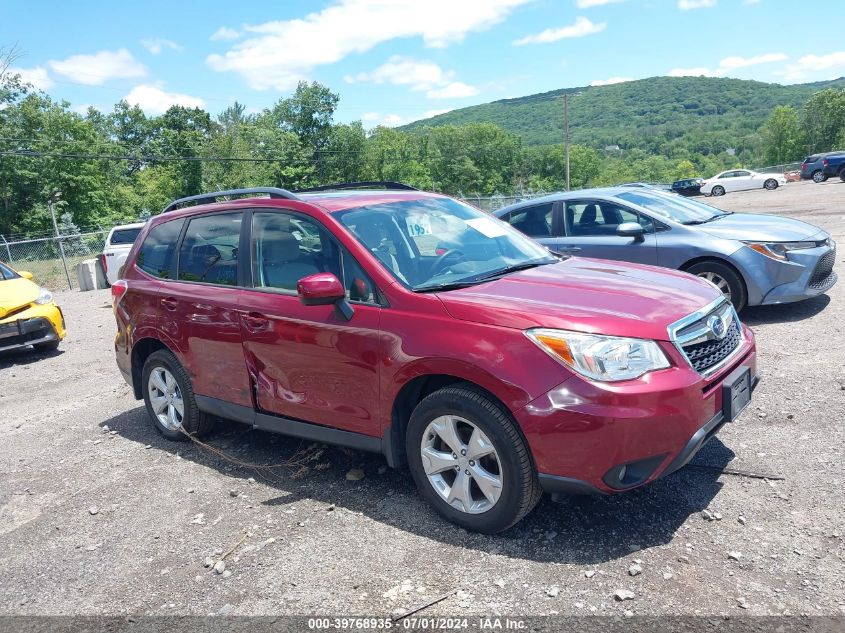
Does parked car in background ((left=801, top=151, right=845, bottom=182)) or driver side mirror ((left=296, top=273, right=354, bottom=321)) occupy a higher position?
driver side mirror ((left=296, top=273, right=354, bottom=321))

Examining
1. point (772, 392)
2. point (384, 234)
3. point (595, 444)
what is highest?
point (384, 234)

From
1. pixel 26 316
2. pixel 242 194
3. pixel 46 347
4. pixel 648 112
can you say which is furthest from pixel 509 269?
pixel 648 112

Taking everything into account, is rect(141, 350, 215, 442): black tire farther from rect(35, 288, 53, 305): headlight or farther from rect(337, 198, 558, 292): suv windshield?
rect(35, 288, 53, 305): headlight

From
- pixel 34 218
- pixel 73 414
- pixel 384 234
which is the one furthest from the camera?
pixel 34 218

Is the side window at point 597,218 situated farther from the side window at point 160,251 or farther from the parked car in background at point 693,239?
the side window at point 160,251

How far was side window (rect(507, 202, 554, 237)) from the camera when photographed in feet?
28.0

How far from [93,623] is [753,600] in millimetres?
2951

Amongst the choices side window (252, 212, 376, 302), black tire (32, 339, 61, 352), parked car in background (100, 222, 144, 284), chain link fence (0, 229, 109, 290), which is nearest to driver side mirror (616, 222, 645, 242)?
side window (252, 212, 376, 302)

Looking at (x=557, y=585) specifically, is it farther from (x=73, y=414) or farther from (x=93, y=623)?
(x=73, y=414)

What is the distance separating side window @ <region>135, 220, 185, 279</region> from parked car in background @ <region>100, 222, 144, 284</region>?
1123 cm

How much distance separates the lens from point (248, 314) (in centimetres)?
446

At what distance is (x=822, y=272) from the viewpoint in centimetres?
745

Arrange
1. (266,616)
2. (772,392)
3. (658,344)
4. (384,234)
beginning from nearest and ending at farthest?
1. (266,616)
2. (658,344)
3. (384,234)
4. (772,392)

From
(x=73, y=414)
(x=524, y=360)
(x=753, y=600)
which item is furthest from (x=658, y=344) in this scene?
(x=73, y=414)
